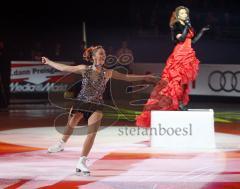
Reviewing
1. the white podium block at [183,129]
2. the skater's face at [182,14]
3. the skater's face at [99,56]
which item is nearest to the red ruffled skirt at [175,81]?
the skater's face at [182,14]

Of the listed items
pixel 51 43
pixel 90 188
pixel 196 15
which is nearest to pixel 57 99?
pixel 51 43

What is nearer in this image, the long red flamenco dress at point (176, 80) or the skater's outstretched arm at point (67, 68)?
the skater's outstretched arm at point (67, 68)

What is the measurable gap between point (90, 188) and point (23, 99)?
44.1 feet

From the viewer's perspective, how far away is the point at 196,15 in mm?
22750

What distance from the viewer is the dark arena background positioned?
6734mm

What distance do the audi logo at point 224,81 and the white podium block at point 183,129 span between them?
30.7 ft

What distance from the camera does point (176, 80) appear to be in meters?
9.62

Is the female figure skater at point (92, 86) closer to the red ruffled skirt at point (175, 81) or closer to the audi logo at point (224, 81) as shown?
the red ruffled skirt at point (175, 81)

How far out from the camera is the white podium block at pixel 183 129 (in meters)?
8.95

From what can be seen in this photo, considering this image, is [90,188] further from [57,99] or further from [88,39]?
[88,39]

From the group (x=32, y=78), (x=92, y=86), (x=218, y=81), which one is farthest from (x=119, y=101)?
(x=92, y=86)

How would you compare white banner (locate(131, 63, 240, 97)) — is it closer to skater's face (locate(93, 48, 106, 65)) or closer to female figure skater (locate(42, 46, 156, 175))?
female figure skater (locate(42, 46, 156, 175))

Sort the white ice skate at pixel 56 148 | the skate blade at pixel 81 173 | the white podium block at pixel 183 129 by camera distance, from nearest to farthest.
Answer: the skate blade at pixel 81 173
the white ice skate at pixel 56 148
the white podium block at pixel 183 129

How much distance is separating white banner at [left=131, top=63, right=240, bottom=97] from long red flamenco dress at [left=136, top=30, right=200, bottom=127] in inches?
340
